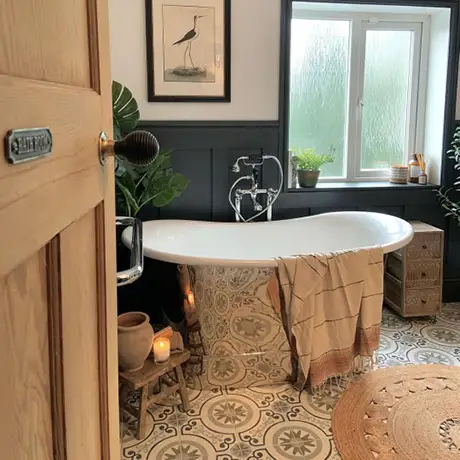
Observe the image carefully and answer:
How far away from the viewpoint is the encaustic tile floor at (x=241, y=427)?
2141mm

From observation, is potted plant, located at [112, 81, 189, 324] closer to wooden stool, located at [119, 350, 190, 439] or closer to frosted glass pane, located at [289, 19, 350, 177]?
wooden stool, located at [119, 350, 190, 439]

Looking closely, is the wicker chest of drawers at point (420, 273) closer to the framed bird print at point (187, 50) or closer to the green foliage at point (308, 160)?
the green foliage at point (308, 160)

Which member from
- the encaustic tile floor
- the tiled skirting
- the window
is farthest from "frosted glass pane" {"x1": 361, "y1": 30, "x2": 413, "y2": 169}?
the tiled skirting

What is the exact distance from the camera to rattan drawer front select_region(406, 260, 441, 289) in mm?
3389

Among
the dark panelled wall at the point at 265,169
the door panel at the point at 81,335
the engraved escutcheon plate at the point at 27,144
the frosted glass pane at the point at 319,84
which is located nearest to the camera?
the engraved escutcheon plate at the point at 27,144

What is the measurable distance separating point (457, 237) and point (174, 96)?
7.07 feet

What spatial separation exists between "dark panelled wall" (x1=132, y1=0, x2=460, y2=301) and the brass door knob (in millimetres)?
2356

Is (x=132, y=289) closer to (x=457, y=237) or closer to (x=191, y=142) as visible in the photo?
(x=191, y=142)

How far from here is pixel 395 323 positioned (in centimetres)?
345

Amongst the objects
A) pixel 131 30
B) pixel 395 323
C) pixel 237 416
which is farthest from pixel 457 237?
pixel 131 30

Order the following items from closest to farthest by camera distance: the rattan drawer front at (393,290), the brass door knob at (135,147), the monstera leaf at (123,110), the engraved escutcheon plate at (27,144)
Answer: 1. the engraved escutcheon plate at (27,144)
2. the brass door knob at (135,147)
3. the monstera leaf at (123,110)
4. the rattan drawer front at (393,290)

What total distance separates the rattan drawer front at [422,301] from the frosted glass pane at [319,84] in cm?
105

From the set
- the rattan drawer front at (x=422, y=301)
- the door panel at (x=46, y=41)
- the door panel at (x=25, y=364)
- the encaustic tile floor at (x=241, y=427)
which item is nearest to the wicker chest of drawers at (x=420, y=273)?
the rattan drawer front at (x=422, y=301)

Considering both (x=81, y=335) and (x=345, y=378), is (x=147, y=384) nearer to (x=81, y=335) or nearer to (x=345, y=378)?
(x=345, y=378)
